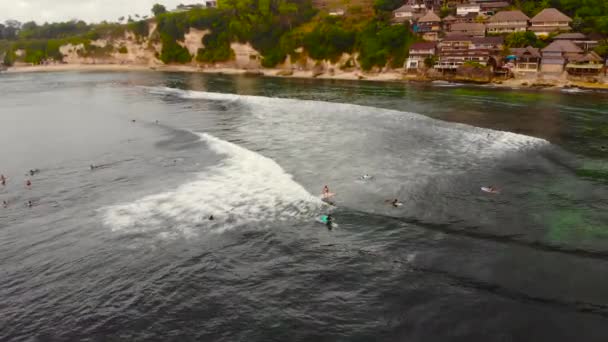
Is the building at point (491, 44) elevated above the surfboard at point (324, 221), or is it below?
above

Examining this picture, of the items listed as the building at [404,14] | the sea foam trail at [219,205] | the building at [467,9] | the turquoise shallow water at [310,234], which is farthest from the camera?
the building at [404,14]

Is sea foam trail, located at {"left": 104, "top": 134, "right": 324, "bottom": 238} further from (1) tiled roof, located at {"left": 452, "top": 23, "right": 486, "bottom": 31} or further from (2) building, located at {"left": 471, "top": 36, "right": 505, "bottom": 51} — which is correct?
(1) tiled roof, located at {"left": 452, "top": 23, "right": 486, "bottom": 31}

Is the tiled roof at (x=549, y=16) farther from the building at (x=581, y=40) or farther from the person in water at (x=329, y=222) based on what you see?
the person in water at (x=329, y=222)

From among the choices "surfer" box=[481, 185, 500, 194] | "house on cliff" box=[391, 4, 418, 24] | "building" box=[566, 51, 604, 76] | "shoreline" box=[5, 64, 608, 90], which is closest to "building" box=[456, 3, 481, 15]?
"house on cliff" box=[391, 4, 418, 24]

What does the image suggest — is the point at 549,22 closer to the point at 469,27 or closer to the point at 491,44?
the point at 491,44

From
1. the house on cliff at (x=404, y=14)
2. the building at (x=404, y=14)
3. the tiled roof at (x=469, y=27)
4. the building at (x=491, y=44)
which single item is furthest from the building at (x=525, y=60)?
the building at (x=404, y=14)

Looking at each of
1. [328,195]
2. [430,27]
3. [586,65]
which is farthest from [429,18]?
[328,195]
